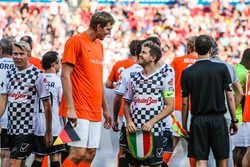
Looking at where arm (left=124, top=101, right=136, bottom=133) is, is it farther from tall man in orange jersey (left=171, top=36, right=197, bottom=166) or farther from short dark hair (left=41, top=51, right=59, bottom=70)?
tall man in orange jersey (left=171, top=36, right=197, bottom=166)

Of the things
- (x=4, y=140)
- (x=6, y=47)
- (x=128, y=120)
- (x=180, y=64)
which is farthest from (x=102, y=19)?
(x=180, y=64)

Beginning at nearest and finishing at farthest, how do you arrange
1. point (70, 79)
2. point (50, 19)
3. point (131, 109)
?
1. point (70, 79)
2. point (131, 109)
3. point (50, 19)

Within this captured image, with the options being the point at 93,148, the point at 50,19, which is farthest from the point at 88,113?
the point at 50,19

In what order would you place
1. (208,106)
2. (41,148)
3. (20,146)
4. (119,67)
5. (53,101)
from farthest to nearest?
(119,67) < (53,101) < (41,148) < (20,146) < (208,106)

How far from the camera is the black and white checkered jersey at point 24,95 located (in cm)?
980

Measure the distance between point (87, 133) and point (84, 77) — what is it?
67 centimetres

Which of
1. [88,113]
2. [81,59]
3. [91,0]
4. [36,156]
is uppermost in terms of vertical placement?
[91,0]

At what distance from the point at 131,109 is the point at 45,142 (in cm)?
134

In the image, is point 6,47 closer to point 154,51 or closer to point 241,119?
point 154,51

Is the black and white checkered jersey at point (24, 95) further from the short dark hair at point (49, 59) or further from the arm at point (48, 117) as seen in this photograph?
the short dark hair at point (49, 59)

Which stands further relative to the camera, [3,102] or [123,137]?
[123,137]

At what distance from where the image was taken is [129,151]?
980 centimetres

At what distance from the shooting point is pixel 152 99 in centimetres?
942

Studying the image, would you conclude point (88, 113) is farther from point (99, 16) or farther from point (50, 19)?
point (50, 19)
